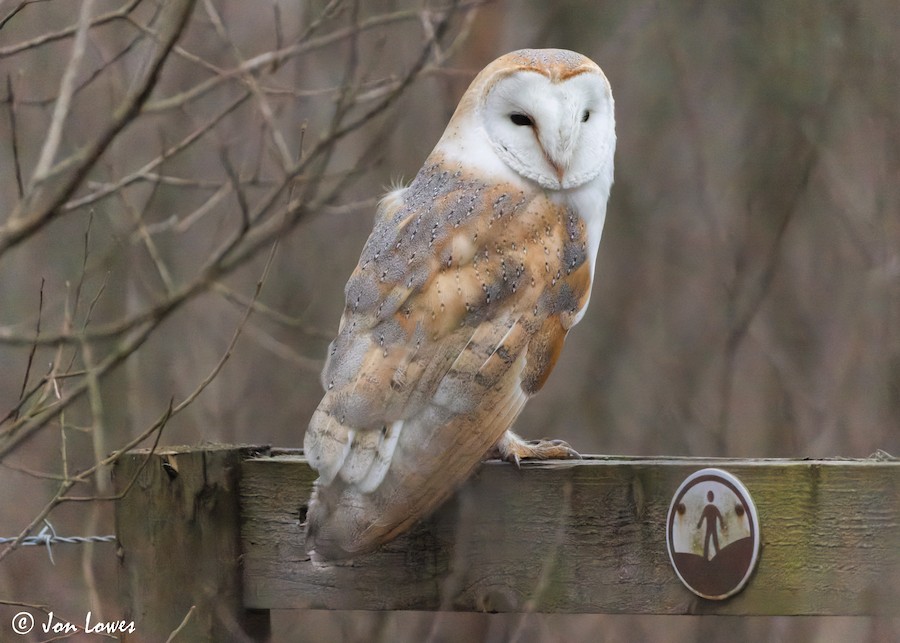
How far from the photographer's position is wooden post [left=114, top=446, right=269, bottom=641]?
6.97 feet

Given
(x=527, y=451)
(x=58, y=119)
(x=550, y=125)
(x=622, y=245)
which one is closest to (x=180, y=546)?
(x=527, y=451)

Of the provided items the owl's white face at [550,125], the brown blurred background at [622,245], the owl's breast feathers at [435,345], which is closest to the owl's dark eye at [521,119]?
the owl's white face at [550,125]

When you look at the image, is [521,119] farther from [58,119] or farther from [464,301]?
[58,119]

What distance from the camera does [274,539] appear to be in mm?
2195

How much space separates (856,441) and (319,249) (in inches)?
120

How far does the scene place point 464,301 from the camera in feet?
7.53

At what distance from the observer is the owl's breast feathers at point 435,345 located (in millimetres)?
2082

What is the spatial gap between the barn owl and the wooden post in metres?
0.22

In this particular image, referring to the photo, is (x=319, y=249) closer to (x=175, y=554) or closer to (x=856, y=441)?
(x=856, y=441)

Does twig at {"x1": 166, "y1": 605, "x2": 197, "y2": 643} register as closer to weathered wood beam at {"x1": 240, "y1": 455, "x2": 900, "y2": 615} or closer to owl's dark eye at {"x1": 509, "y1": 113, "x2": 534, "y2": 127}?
weathered wood beam at {"x1": 240, "y1": 455, "x2": 900, "y2": 615}

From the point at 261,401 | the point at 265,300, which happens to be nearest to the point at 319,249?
the point at 265,300

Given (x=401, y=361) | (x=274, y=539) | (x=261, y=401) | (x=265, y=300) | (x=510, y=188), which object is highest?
(x=510, y=188)

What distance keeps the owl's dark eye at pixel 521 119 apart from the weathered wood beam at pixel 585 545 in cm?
83

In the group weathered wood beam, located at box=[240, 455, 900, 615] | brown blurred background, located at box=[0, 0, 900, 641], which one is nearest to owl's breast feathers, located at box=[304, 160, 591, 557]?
weathered wood beam, located at box=[240, 455, 900, 615]
